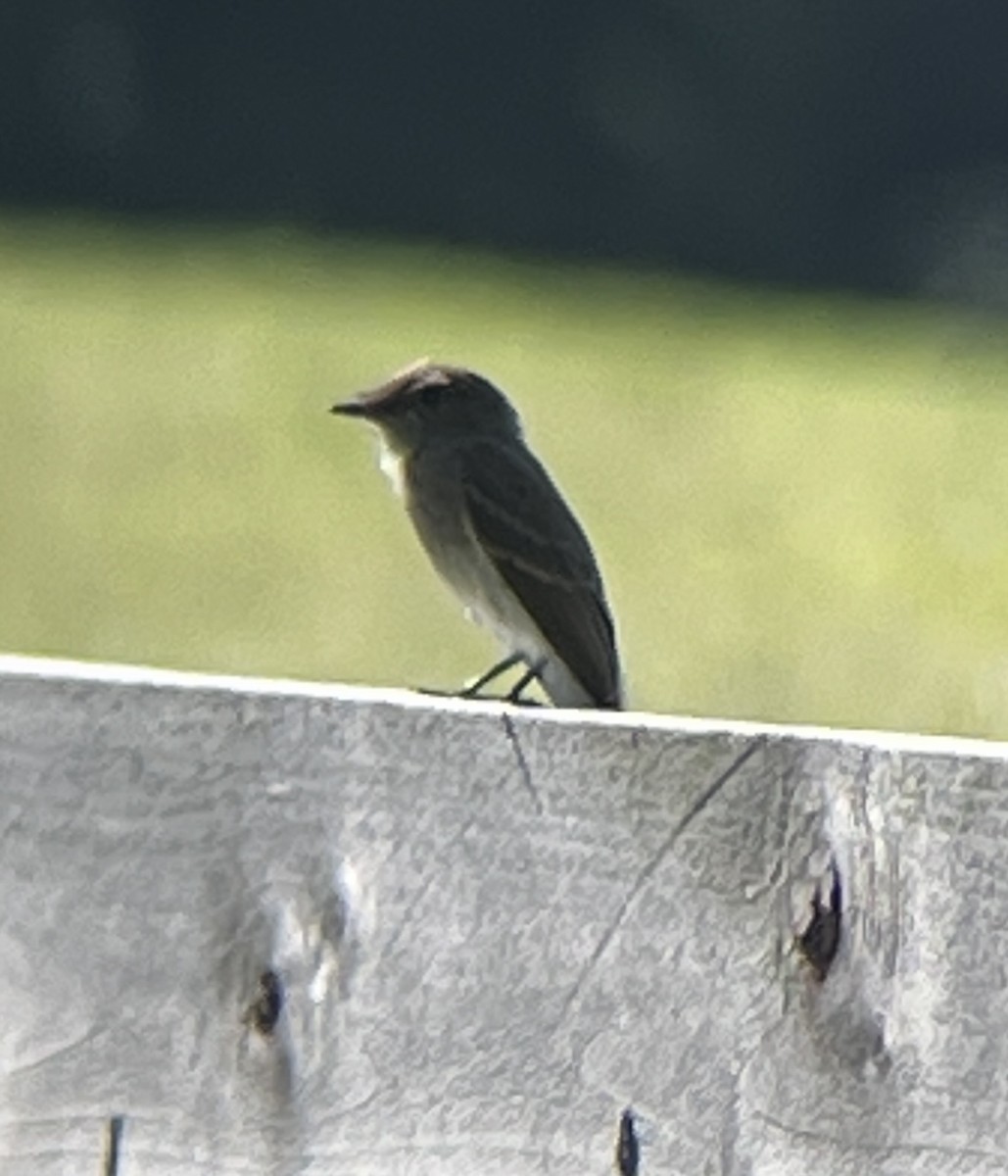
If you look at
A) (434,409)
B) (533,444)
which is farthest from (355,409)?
(533,444)

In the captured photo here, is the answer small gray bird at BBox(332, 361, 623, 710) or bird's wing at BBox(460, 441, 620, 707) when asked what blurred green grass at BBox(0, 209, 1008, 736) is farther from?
bird's wing at BBox(460, 441, 620, 707)

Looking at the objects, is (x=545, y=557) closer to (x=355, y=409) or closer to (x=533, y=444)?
(x=355, y=409)

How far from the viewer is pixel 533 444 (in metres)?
15.7

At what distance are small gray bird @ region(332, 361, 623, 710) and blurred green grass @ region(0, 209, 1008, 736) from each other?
5.48 m

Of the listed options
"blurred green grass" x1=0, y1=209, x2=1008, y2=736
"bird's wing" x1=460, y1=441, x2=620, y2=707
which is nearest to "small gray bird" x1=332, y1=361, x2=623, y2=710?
"bird's wing" x1=460, y1=441, x2=620, y2=707

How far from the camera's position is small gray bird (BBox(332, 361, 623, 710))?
5.32 meters

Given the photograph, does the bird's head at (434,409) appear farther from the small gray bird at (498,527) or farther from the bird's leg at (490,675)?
the bird's leg at (490,675)

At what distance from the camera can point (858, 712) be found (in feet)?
40.5

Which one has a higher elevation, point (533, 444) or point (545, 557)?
point (533, 444)

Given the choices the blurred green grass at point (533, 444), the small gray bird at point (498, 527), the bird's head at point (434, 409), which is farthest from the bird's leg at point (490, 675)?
the blurred green grass at point (533, 444)

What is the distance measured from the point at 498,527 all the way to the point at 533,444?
10.1 m

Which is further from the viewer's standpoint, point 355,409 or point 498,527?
point 355,409

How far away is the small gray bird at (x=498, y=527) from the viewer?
5316mm

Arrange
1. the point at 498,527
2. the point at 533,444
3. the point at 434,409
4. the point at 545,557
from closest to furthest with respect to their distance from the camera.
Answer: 1. the point at 545,557
2. the point at 498,527
3. the point at 434,409
4. the point at 533,444
